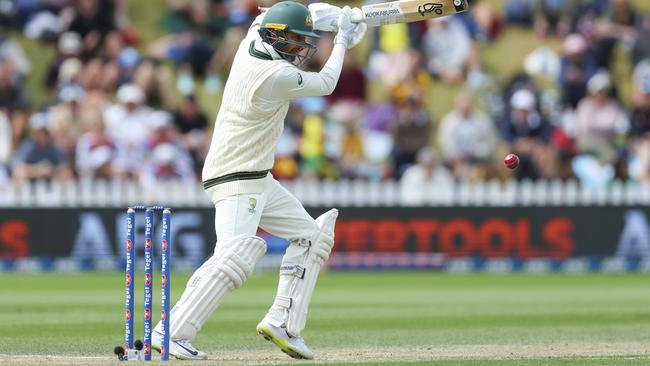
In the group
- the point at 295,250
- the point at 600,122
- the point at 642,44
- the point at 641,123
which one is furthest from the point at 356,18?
the point at 642,44

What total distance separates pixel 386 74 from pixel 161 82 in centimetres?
324

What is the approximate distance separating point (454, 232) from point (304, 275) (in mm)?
10229

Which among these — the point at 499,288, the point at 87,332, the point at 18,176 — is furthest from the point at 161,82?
the point at 87,332

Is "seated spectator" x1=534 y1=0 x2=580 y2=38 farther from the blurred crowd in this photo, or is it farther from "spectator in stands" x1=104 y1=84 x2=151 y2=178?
"spectator in stands" x1=104 y1=84 x2=151 y2=178

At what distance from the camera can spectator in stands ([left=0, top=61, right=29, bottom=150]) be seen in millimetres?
18875

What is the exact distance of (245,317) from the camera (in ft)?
37.7

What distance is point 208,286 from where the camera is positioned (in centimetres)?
775

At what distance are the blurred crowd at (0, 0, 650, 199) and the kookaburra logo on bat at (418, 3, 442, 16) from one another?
9.85m

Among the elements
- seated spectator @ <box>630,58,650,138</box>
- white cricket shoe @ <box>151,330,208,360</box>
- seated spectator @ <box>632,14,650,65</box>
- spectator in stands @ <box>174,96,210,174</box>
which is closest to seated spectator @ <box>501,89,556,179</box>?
seated spectator @ <box>630,58,650,138</box>

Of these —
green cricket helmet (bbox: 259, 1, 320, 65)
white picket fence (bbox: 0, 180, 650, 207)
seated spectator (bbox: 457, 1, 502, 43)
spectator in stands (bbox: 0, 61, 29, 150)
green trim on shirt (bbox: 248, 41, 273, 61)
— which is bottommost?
white picket fence (bbox: 0, 180, 650, 207)

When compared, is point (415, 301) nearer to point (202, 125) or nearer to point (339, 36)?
point (339, 36)

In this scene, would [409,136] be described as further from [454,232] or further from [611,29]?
[611,29]

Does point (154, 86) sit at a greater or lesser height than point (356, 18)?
lesser

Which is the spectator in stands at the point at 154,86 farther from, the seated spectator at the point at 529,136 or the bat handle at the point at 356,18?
the bat handle at the point at 356,18
